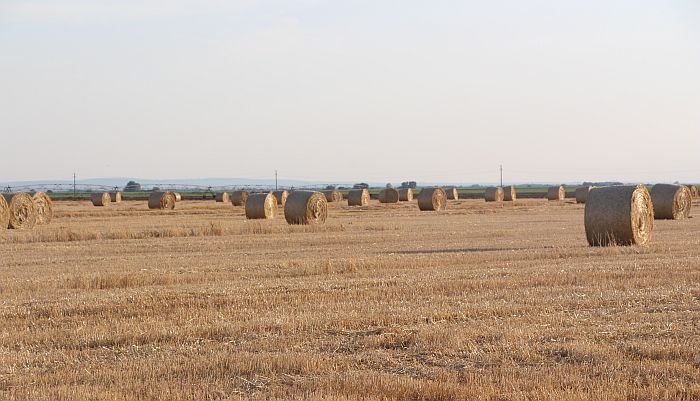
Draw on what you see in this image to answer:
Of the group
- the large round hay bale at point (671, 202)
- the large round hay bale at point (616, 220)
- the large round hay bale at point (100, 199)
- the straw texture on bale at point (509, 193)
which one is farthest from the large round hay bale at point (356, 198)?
the large round hay bale at point (616, 220)

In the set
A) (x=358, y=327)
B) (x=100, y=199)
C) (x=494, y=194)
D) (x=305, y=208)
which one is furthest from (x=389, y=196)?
(x=358, y=327)

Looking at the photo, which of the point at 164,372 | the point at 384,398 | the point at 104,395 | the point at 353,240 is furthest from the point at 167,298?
the point at 353,240

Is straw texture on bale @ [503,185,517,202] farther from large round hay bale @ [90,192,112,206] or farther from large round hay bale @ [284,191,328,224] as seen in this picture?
large round hay bale @ [284,191,328,224]

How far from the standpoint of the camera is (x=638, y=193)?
2173 centimetres

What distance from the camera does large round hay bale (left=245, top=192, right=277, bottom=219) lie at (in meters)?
38.4

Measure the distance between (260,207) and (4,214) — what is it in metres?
10.6

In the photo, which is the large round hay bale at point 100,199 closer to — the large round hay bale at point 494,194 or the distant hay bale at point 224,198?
the distant hay bale at point 224,198

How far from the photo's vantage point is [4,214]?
105ft

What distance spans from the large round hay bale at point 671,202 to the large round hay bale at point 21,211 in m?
22.9

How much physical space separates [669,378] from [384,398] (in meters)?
2.27

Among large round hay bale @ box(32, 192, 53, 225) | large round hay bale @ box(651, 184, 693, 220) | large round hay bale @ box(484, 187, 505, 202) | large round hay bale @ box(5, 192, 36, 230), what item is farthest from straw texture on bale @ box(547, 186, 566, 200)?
large round hay bale @ box(5, 192, 36, 230)

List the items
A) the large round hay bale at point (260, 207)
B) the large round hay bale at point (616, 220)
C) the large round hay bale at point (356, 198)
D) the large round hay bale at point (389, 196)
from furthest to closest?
the large round hay bale at point (389, 196) → the large round hay bale at point (356, 198) → the large round hay bale at point (260, 207) → the large round hay bale at point (616, 220)

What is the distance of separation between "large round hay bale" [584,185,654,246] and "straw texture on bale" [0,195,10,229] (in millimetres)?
20685

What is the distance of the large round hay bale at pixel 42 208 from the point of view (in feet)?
116
